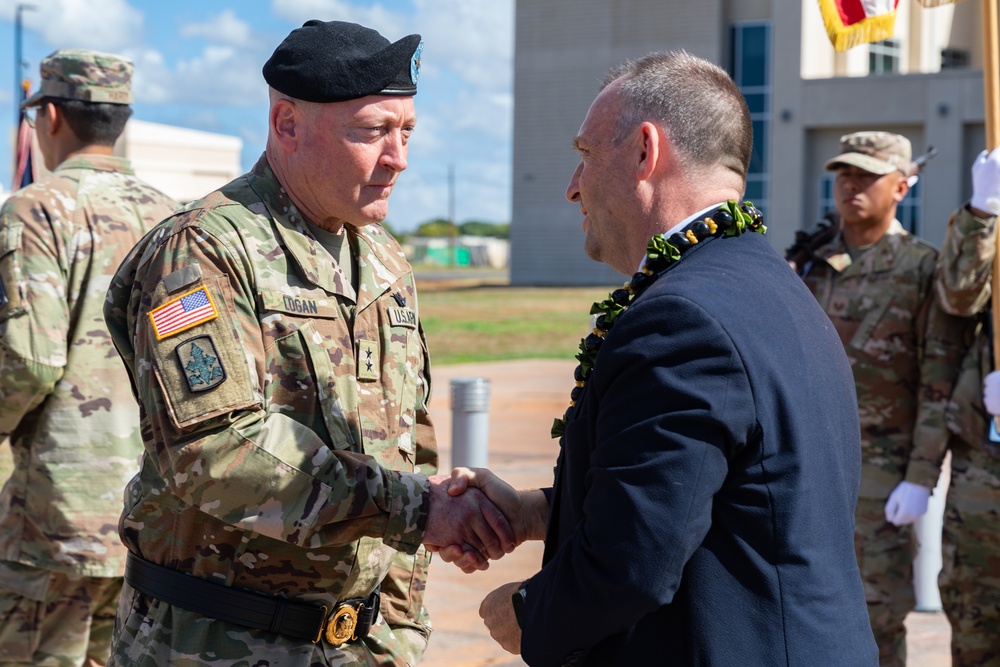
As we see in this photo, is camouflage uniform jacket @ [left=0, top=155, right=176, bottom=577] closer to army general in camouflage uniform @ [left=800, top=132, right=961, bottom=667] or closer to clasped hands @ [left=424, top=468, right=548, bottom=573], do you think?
clasped hands @ [left=424, top=468, right=548, bottom=573]

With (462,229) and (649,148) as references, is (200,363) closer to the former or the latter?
(649,148)

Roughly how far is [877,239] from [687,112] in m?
3.91

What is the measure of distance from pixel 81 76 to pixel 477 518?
2.65 metres

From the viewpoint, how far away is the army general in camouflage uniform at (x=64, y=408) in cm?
425

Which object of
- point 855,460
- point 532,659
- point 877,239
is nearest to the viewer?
point 532,659

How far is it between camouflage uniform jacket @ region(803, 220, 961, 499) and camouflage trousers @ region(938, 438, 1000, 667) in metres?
0.20

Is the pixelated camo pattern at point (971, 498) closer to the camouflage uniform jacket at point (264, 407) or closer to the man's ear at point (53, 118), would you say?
the camouflage uniform jacket at point (264, 407)

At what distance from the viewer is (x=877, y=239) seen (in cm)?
609

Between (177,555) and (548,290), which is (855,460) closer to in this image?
(177,555)

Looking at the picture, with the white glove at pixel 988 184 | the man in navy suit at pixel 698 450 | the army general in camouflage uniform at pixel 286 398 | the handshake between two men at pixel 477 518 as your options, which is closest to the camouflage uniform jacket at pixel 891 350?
the white glove at pixel 988 184

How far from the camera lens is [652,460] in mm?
2148

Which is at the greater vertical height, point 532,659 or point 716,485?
point 716,485

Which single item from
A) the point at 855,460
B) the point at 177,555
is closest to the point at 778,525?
the point at 855,460

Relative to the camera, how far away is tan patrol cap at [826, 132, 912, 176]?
5891mm
